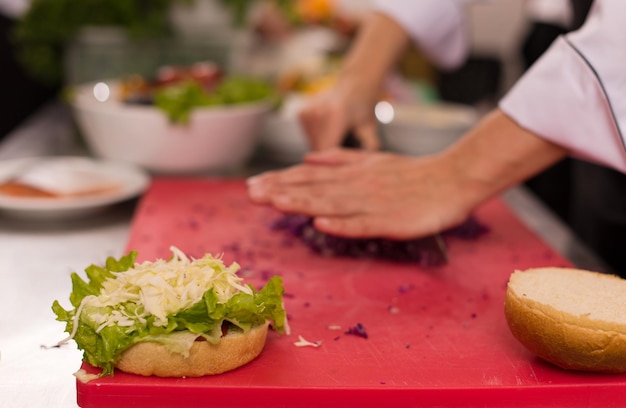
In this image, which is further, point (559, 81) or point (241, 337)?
point (559, 81)

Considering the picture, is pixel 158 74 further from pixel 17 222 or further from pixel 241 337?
pixel 241 337

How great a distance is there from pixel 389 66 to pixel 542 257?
0.92 metres

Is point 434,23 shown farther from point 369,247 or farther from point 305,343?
point 305,343

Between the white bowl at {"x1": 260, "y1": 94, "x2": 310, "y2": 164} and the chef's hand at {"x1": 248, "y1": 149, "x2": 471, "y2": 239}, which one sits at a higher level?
the chef's hand at {"x1": 248, "y1": 149, "x2": 471, "y2": 239}

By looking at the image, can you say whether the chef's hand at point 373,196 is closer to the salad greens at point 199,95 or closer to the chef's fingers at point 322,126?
the chef's fingers at point 322,126

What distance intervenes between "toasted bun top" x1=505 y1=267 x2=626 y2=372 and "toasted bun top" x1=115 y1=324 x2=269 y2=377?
1.31 ft

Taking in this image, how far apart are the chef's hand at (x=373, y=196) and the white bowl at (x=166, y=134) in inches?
23.0

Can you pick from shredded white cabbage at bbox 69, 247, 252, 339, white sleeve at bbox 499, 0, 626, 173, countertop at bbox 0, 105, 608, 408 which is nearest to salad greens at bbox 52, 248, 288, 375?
shredded white cabbage at bbox 69, 247, 252, 339

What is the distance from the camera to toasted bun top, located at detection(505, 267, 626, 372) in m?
1.10

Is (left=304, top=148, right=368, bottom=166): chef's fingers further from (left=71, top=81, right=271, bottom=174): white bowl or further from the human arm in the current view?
(left=71, top=81, right=271, bottom=174): white bowl

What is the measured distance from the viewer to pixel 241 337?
1.12 meters

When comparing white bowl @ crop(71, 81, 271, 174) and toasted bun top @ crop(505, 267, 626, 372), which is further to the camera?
white bowl @ crop(71, 81, 271, 174)

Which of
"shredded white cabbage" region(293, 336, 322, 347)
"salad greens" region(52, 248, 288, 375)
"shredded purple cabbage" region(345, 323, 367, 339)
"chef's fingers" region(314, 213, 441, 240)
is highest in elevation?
"salad greens" region(52, 248, 288, 375)

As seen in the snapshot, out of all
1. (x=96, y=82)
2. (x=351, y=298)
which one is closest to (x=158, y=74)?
(x=96, y=82)
